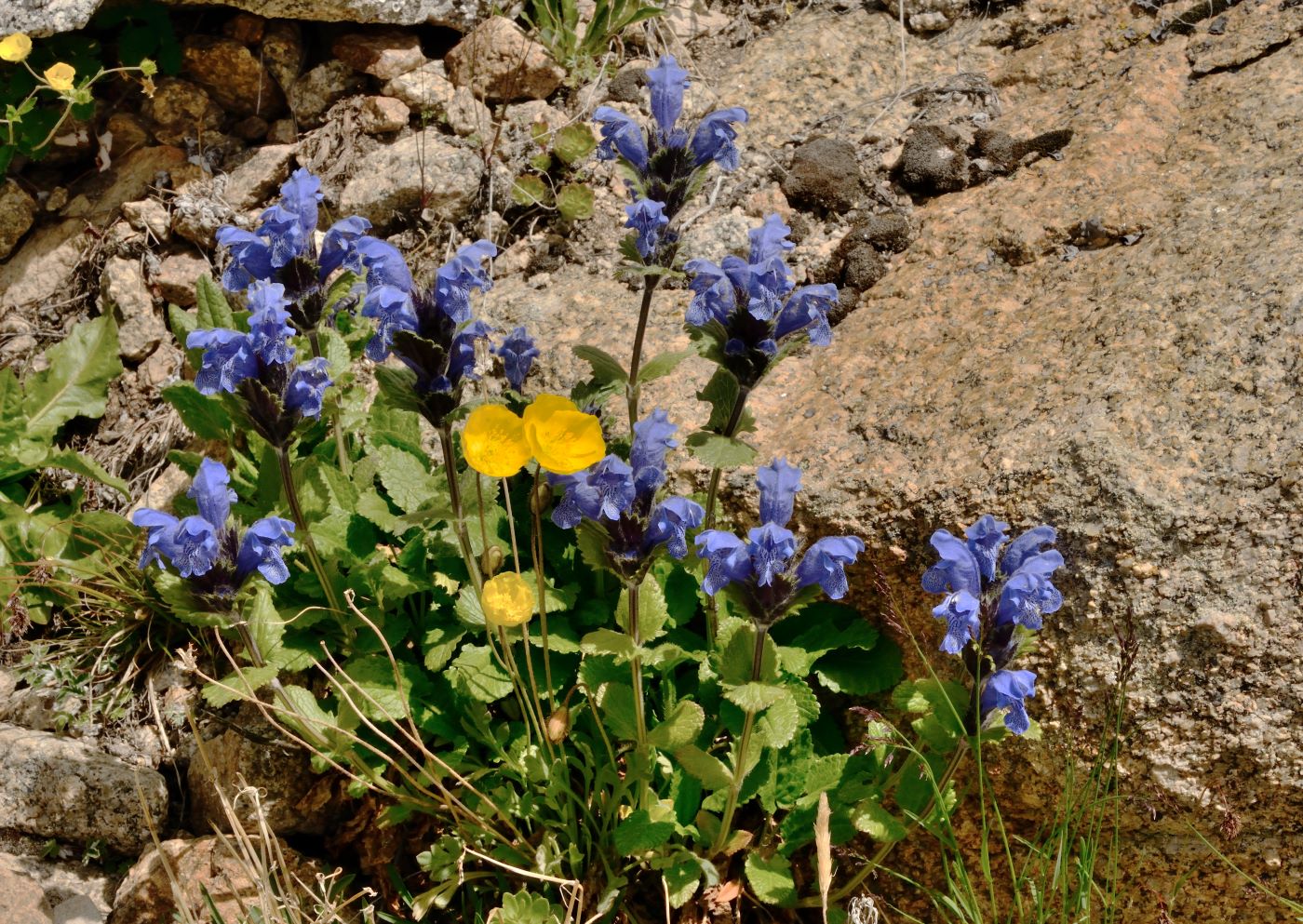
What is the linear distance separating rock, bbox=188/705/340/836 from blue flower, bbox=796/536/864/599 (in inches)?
76.0

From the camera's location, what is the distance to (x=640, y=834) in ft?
9.98

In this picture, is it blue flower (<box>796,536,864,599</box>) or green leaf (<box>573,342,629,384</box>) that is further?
green leaf (<box>573,342,629,384</box>)

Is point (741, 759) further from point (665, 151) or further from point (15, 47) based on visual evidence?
point (15, 47)

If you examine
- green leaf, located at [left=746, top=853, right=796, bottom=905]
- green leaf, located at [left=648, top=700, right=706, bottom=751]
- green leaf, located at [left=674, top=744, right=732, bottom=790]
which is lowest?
green leaf, located at [left=746, top=853, right=796, bottom=905]

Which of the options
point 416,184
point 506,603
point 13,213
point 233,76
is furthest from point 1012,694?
point 13,213

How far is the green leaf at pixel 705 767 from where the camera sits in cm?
297

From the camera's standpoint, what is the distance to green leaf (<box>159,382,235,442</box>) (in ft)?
12.7

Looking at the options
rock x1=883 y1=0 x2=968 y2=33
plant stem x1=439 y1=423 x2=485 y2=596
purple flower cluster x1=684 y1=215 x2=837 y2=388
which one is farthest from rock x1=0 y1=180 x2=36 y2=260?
rock x1=883 y1=0 x2=968 y2=33

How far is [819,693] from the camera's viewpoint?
353cm

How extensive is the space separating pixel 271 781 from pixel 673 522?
1890mm

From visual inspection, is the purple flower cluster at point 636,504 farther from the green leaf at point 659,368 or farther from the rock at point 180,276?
the rock at point 180,276

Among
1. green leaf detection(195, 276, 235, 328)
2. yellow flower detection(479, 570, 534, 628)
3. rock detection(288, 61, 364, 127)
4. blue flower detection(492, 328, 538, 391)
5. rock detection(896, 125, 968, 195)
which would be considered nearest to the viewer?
yellow flower detection(479, 570, 534, 628)

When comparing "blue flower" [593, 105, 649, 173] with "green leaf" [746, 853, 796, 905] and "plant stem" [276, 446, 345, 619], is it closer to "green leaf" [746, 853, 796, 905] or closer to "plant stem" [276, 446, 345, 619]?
"plant stem" [276, 446, 345, 619]

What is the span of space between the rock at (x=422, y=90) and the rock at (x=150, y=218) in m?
1.11
